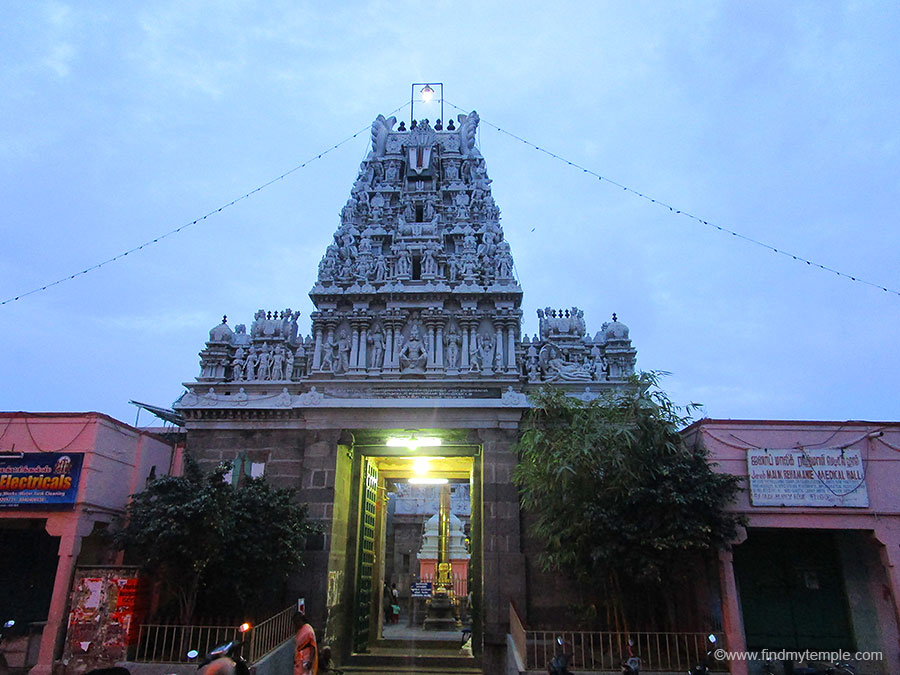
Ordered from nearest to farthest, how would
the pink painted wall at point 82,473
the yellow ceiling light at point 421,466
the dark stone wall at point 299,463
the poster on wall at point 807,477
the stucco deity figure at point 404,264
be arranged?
the pink painted wall at point 82,473 → the poster on wall at point 807,477 → the dark stone wall at point 299,463 → the stucco deity figure at point 404,264 → the yellow ceiling light at point 421,466

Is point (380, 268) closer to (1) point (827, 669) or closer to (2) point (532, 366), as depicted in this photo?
(2) point (532, 366)

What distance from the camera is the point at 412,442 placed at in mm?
16016

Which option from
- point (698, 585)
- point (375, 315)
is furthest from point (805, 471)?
point (375, 315)

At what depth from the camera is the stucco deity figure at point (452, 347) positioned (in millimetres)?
16203

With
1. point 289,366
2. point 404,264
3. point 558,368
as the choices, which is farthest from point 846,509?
point 289,366

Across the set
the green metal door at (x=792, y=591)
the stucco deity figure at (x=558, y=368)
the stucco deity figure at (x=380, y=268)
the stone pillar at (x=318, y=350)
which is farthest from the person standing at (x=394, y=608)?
the green metal door at (x=792, y=591)

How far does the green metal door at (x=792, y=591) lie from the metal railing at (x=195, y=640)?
9.74 metres

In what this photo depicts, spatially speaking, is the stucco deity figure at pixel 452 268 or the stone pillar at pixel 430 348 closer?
the stone pillar at pixel 430 348

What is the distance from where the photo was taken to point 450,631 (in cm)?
2041

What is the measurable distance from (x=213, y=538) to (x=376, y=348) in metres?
6.99

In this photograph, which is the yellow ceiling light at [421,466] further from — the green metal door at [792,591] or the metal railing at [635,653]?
the green metal door at [792,591]

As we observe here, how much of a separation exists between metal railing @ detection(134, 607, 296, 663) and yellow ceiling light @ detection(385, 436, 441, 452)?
16.9ft

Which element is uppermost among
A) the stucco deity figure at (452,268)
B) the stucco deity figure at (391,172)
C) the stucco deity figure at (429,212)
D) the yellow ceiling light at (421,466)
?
the stucco deity figure at (391,172)

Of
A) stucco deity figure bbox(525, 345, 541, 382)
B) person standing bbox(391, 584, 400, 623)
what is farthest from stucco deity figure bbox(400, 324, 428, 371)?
person standing bbox(391, 584, 400, 623)
